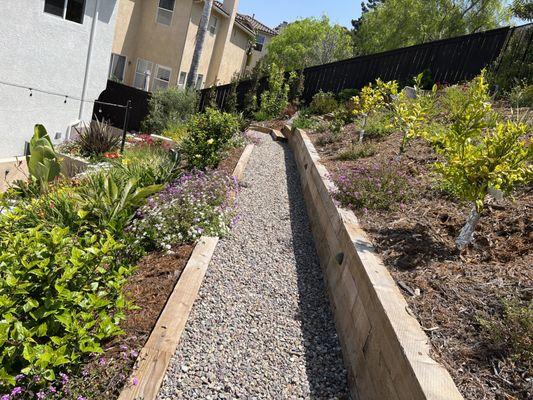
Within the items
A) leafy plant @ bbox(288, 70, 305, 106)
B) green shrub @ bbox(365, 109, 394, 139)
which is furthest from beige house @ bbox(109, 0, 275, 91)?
green shrub @ bbox(365, 109, 394, 139)

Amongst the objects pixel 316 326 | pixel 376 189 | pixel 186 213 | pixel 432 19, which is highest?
pixel 432 19

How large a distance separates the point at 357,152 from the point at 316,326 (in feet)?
15.3

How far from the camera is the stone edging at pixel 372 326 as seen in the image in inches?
100

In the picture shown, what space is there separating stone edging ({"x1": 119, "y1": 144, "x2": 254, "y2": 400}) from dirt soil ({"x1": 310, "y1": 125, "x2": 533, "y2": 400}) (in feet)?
5.89

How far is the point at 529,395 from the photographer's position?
2.48m

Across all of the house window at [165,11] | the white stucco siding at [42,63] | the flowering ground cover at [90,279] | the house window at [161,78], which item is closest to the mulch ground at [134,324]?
the flowering ground cover at [90,279]

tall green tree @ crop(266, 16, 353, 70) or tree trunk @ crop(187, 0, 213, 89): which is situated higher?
tall green tree @ crop(266, 16, 353, 70)

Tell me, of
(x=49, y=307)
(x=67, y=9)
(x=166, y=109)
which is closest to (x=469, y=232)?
(x=49, y=307)

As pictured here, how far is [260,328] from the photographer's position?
388cm

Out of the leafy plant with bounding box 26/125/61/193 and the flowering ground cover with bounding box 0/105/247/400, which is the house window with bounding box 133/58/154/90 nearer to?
the leafy plant with bounding box 26/125/61/193

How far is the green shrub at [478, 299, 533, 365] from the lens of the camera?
271 centimetres

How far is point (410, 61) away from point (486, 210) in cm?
1213

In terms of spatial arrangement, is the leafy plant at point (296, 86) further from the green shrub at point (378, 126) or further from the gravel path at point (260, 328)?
the gravel path at point (260, 328)

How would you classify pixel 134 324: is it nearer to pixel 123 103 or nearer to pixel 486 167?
pixel 486 167
